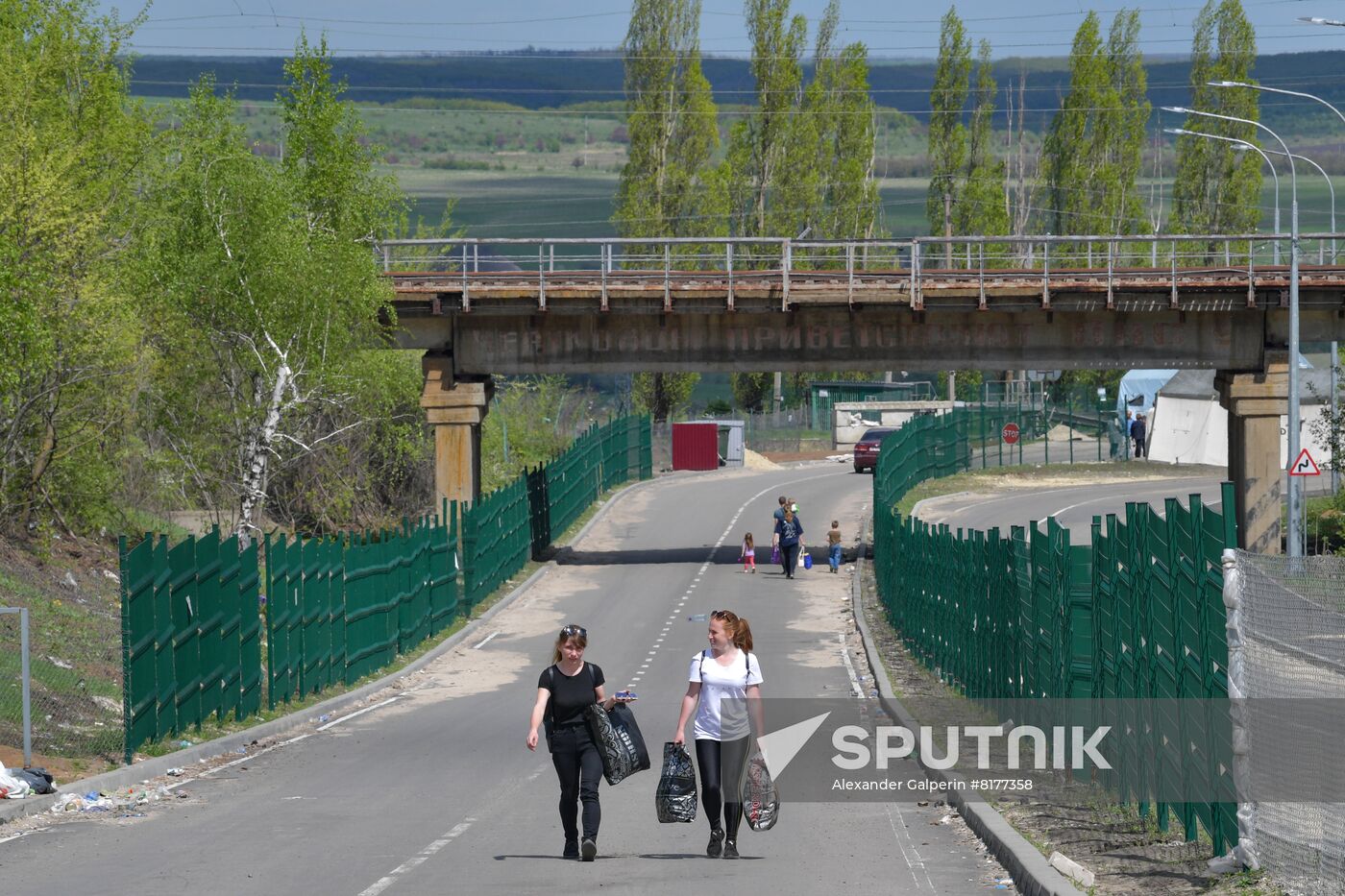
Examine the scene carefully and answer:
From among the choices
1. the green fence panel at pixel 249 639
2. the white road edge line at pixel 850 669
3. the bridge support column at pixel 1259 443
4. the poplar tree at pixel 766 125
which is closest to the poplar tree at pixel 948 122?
the poplar tree at pixel 766 125

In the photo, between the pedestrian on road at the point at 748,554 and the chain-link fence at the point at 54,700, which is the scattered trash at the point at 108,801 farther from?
the pedestrian on road at the point at 748,554

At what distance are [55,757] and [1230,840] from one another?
11.1 metres

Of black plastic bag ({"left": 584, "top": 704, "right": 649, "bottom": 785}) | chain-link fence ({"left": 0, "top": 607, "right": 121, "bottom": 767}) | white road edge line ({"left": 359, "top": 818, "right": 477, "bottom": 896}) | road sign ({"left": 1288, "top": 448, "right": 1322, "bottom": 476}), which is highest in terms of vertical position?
black plastic bag ({"left": 584, "top": 704, "right": 649, "bottom": 785})

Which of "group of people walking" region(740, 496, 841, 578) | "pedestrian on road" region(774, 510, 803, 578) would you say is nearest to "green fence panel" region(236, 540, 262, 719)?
"group of people walking" region(740, 496, 841, 578)

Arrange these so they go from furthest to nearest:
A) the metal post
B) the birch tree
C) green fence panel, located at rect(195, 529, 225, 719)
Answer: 1. the birch tree
2. green fence panel, located at rect(195, 529, 225, 719)
3. the metal post

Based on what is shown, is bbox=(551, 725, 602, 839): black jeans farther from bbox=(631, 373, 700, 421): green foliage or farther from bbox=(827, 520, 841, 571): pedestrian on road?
bbox=(631, 373, 700, 421): green foliage

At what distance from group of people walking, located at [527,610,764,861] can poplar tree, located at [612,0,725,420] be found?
68.6 meters

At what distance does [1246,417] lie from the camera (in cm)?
4303

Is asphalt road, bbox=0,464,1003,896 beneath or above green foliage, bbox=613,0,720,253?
beneath

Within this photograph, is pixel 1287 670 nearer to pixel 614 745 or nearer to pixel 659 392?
pixel 614 745

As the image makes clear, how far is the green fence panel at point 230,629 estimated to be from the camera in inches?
791

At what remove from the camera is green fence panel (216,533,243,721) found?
2009 centimetres

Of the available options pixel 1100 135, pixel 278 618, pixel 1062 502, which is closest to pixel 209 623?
pixel 278 618

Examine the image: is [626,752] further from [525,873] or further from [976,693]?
[976,693]
